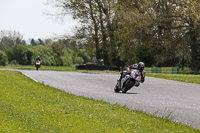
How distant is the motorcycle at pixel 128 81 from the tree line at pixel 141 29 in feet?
82.7

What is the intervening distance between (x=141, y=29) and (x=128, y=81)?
3005 cm

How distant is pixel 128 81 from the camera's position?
16.0m

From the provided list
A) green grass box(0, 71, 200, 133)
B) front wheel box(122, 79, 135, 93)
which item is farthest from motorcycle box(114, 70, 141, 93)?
green grass box(0, 71, 200, 133)

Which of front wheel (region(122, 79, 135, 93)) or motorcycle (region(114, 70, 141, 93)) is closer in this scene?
motorcycle (region(114, 70, 141, 93))

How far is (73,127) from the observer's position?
742 centimetres

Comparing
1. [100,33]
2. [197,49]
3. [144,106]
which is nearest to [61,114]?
[144,106]

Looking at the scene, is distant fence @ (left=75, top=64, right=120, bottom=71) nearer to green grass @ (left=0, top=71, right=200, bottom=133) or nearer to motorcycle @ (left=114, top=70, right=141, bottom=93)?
motorcycle @ (left=114, top=70, right=141, bottom=93)

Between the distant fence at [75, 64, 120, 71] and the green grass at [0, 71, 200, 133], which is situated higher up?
the distant fence at [75, 64, 120, 71]

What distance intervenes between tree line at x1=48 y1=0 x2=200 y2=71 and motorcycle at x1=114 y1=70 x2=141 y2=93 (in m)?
25.2

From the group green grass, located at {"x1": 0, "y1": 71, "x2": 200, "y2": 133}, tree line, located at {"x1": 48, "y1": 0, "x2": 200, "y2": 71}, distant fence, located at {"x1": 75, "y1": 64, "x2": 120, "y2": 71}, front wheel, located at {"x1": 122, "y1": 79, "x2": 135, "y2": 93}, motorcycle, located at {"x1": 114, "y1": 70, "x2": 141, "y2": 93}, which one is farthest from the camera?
distant fence, located at {"x1": 75, "y1": 64, "x2": 120, "y2": 71}

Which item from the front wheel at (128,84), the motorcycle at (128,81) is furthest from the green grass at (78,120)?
the front wheel at (128,84)

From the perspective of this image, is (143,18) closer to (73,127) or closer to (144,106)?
(144,106)

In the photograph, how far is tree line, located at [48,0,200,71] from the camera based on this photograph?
4434 cm

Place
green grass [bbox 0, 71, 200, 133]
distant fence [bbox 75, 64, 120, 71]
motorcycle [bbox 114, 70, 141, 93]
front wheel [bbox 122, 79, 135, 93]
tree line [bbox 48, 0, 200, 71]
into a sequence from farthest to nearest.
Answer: distant fence [bbox 75, 64, 120, 71]
tree line [bbox 48, 0, 200, 71]
front wheel [bbox 122, 79, 135, 93]
motorcycle [bbox 114, 70, 141, 93]
green grass [bbox 0, 71, 200, 133]
